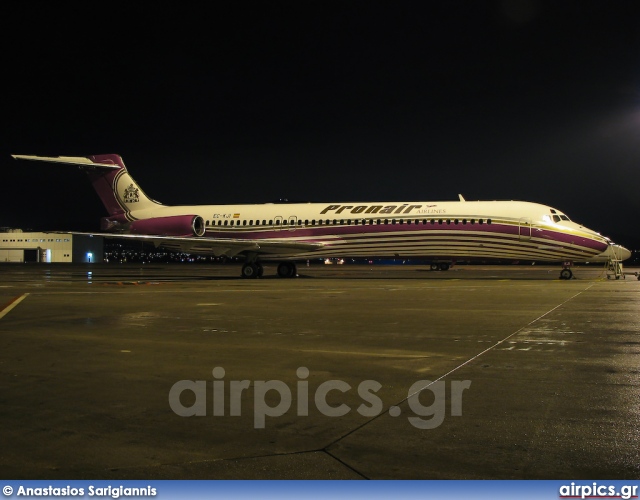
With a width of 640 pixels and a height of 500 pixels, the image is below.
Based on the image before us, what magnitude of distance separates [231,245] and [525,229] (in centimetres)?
1338

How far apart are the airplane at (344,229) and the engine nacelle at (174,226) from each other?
52 mm

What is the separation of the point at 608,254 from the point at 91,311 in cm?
2199

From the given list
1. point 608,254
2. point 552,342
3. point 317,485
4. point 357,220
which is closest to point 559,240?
point 608,254

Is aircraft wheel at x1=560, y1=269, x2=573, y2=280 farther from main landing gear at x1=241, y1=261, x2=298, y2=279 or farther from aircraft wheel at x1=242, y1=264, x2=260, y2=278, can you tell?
aircraft wheel at x1=242, y1=264, x2=260, y2=278

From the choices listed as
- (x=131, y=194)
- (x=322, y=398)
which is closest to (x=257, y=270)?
(x=131, y=194)

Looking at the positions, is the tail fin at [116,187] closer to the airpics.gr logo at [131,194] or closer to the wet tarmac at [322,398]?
the airpics.gr logo at [131,194]

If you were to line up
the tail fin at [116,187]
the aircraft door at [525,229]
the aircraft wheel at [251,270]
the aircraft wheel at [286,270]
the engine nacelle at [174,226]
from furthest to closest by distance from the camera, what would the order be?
the tail fin at [116,187]
the aircraft wheel at [286,270]
the engine nacelle at [174,226]
the aircraft wheel at [251,270]
the aircraft door at [525,229]

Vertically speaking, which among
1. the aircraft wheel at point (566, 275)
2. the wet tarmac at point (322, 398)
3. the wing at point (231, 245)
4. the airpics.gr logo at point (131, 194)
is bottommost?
the wet tarmac at point (322, 398)

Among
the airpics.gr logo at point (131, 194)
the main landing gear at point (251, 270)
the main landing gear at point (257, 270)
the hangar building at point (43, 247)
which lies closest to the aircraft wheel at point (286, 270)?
the main landing gear at point (257, 270)

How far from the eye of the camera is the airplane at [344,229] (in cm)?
Result: 2645

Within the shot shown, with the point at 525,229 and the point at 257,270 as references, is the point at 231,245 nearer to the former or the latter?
the point at 257,270

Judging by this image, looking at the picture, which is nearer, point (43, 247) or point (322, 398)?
point (322, 398)

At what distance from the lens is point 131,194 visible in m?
34.1

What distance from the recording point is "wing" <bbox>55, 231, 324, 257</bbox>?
94.6 feet
